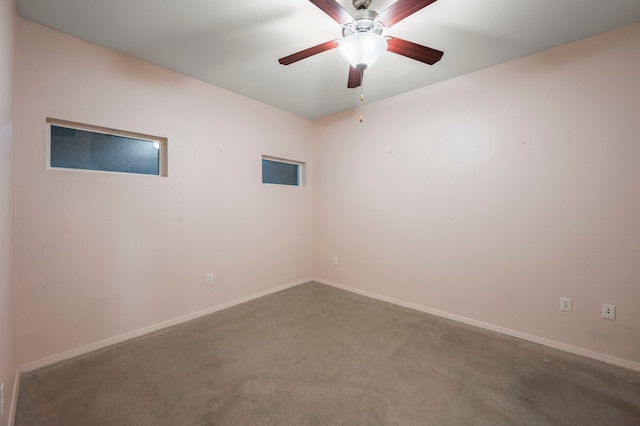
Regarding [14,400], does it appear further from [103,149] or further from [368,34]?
[368,34]

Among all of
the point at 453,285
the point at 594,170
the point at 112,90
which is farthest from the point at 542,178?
the point at 112,90

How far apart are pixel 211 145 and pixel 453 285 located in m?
3.08

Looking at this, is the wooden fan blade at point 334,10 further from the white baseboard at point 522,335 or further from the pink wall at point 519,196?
the white baseboard at point 522,335

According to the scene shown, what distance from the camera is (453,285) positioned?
9.10 ft

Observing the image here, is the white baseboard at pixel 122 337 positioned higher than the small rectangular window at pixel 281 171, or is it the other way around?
the small rectangular window at pixel 281 171

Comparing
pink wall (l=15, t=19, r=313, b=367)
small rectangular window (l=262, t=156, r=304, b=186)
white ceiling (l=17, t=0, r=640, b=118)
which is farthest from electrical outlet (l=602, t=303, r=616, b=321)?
small rectangular window (l=262, t=156, r=304, b=186)

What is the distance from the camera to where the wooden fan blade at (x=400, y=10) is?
4.42 ft

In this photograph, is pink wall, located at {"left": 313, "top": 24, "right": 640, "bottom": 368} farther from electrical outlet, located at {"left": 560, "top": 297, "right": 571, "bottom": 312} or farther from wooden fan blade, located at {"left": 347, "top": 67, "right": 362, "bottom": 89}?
wooden fan blade, located at {"left": 347, "top": 67, "right": 362, "bottom": 89}

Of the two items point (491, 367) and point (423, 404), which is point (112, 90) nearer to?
point (423, 404)

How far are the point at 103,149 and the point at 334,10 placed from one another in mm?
2220

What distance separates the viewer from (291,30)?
1.98 m

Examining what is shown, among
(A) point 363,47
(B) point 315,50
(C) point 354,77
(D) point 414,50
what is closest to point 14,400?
(B) point 315,50

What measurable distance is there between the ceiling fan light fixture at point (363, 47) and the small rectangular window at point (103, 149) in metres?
2.03

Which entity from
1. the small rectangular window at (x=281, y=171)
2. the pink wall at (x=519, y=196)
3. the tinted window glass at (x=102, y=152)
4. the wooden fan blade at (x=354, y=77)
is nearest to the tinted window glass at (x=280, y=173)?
the small rectangular window at (x=281, y=171)
